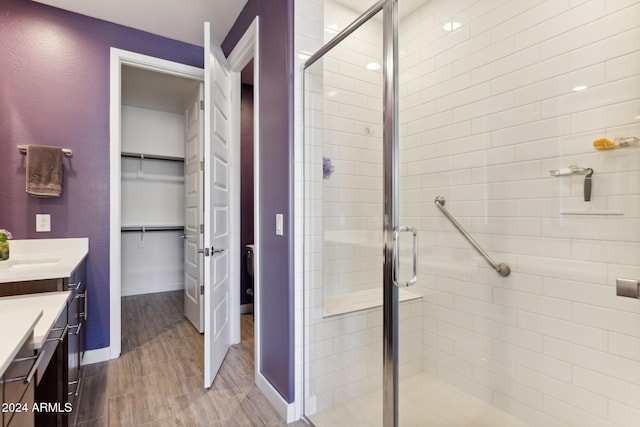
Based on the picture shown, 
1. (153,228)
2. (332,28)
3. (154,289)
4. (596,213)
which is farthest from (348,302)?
(154,289)

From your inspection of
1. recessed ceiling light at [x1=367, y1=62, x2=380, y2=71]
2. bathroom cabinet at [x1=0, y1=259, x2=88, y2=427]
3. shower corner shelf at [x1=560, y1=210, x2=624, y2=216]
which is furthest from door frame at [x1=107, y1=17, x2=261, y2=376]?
shower corner shelf at [x1=560, y1=210, x2=624, y2=216]

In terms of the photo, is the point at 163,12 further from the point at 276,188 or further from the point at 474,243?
the point at 474,243

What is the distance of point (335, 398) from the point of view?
1782mm

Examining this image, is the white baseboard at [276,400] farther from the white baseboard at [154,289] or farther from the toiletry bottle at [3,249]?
the white baseboard at [154,289]

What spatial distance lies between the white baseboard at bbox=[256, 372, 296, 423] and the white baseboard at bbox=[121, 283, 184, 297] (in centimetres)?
311

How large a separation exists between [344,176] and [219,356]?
1627mm

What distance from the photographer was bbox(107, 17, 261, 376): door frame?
7.11ft

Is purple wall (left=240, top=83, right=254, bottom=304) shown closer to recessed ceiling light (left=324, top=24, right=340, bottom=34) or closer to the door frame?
the door frame

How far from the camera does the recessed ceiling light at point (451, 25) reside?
2092 mm

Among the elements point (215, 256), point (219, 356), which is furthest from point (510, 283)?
point (219, 356)

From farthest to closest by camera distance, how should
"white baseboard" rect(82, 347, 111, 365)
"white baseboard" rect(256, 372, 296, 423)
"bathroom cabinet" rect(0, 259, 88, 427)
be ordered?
"white baseboard" rect(82, 347, 111, 365)
"white baseboard" rect(256, 372, 296, 423)
"bathroom cabinet" rect(0, 259, 88, 427)

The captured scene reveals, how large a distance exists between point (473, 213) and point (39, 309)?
2.21 meters

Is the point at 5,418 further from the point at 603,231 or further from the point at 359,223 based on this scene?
the point at 603,231

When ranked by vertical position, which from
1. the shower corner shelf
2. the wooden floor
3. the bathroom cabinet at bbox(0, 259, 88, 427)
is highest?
the shower corner shelf
